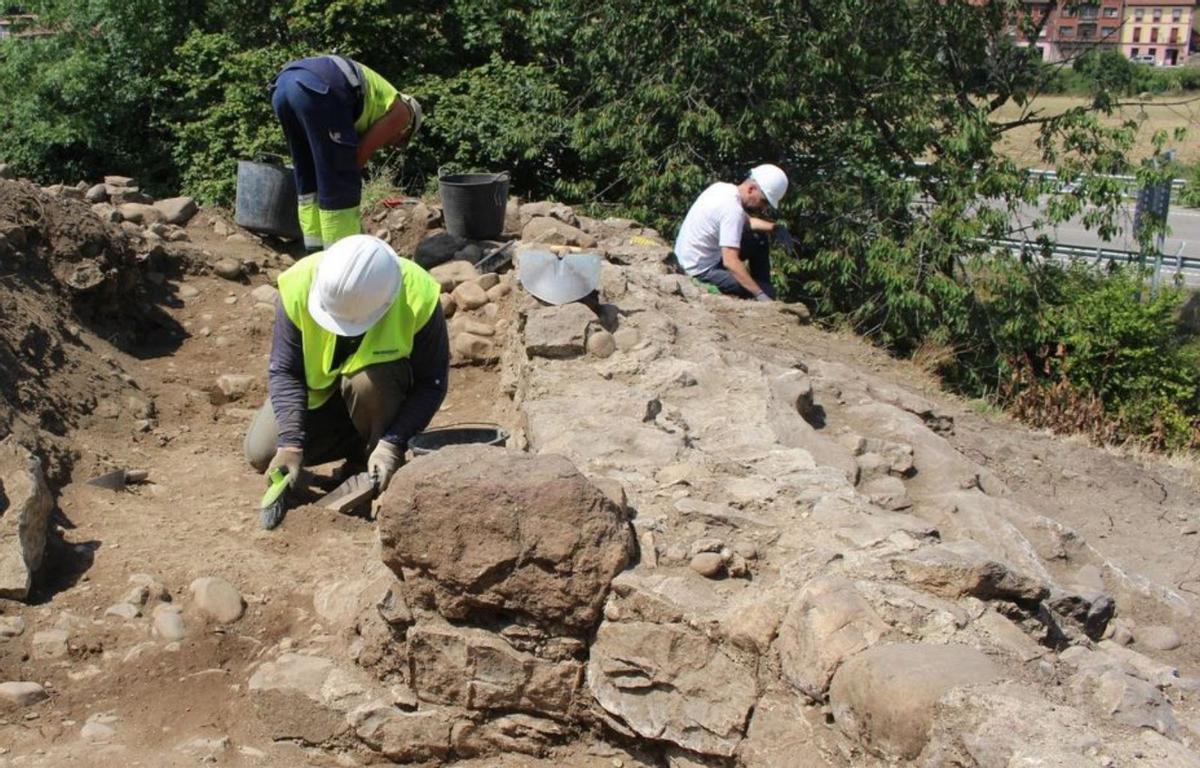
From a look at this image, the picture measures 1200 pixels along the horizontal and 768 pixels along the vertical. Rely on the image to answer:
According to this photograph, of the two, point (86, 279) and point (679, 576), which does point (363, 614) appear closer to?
point (679, 576)

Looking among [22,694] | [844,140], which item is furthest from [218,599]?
[844,140]

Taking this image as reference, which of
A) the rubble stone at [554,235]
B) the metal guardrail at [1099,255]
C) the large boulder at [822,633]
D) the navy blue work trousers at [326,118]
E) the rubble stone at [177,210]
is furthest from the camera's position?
the metal guardrail at [1099,255]

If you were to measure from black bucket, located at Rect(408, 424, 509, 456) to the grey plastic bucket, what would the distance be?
13.4ft

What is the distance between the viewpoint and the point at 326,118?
6332 mm

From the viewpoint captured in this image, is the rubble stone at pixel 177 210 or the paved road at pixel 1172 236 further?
the paved road at pixel 1172 236

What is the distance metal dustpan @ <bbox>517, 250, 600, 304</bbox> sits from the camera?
545 cm

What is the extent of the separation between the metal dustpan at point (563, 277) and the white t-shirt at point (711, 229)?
242 cm

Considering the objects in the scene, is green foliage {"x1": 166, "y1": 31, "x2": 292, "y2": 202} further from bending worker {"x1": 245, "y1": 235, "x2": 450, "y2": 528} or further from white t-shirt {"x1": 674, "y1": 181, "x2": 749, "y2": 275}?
bending worker {"x1": 245, "y1": 235, "x2": 450, "y2": 528}

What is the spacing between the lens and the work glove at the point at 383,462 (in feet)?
14.9

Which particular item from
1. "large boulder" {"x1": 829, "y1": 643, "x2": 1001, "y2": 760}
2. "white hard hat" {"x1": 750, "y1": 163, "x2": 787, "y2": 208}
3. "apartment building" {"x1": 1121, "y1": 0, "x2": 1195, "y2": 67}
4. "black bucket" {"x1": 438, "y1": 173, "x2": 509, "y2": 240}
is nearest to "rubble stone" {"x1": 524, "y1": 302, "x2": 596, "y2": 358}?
"large boulder" {"x1": 829, "y1": 643, "x2": 1001, "y2": 760}

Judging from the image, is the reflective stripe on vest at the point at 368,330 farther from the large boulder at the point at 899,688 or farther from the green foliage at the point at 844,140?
the green foliage at the point at 844,140

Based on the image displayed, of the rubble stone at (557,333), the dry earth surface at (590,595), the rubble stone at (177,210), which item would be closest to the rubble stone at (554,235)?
the dry earth surface at (590,595)

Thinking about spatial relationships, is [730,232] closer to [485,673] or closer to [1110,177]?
[1110,177]

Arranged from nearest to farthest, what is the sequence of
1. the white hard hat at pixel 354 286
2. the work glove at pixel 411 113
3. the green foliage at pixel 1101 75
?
the white hard hat at pixel 354 286 < the work glove at pixel 411 113 < the green foliage at pixel 1101 75
